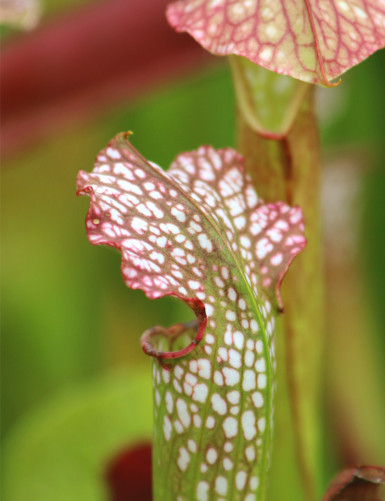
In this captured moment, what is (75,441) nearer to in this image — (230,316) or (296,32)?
(230,316)

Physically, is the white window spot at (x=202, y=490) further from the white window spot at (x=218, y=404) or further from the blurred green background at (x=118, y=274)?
the blurred green background at (x=118, y=274)

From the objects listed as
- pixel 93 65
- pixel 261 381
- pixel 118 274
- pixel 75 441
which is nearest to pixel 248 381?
pixel 261 381

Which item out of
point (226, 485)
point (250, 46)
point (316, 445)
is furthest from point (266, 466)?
point (250, 46)

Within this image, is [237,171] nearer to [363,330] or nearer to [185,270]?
[185,270]

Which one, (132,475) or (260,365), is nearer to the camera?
(260,365)

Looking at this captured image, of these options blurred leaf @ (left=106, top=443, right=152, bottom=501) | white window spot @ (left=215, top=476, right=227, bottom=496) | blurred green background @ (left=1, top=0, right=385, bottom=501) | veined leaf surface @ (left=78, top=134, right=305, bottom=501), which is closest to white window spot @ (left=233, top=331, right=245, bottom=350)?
veined leaf surface @ (left=78, top=134, right=305, bottom=501)

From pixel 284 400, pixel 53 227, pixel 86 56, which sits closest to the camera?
pixel 284 400

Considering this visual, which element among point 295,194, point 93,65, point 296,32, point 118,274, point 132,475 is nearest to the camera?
point 296,32
